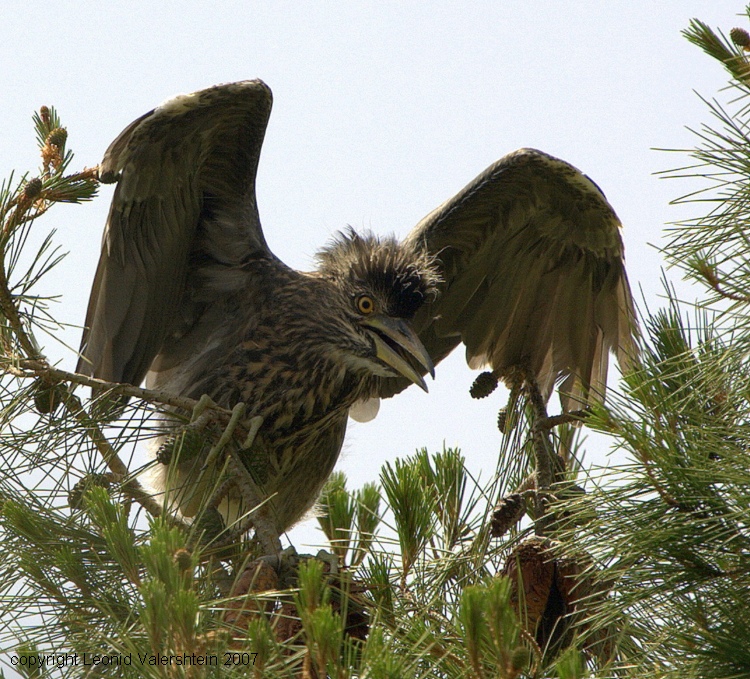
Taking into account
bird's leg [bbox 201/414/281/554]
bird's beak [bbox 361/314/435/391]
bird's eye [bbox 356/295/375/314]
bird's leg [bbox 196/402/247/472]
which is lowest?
bird's leg [bbox 201/414/281/554]

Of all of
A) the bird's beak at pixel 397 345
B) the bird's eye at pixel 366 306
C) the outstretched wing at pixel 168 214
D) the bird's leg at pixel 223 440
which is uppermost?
the outstretched wing at pixel 168 214

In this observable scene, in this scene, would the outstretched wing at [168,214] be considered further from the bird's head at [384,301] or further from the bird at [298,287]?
the bird's head at [384,301]

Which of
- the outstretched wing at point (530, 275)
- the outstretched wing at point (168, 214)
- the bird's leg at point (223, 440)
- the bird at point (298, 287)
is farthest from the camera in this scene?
the outstretched wing at point (530, 275)

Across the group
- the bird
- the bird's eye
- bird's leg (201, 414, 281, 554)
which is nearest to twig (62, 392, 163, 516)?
bird's leg (201, 414, 281, 554)

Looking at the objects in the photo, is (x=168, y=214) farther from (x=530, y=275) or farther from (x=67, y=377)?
(x=530, y=275)

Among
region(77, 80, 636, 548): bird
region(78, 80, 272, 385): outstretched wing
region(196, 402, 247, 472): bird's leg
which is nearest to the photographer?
region(196, 402, 247, 472): bird's leg

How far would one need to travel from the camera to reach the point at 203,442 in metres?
2.86

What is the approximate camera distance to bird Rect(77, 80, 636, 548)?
13.8 feet

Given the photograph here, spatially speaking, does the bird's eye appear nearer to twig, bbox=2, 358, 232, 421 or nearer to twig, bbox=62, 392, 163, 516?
twig, bbox=62, 392, 163, 516

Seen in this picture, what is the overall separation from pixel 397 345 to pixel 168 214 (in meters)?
1.21

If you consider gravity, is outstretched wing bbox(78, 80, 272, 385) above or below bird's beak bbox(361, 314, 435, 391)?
above

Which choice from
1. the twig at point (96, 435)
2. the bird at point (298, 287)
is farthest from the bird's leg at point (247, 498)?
the bird at point (298, 287)

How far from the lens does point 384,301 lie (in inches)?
174

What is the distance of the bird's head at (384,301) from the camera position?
426 centimetres
